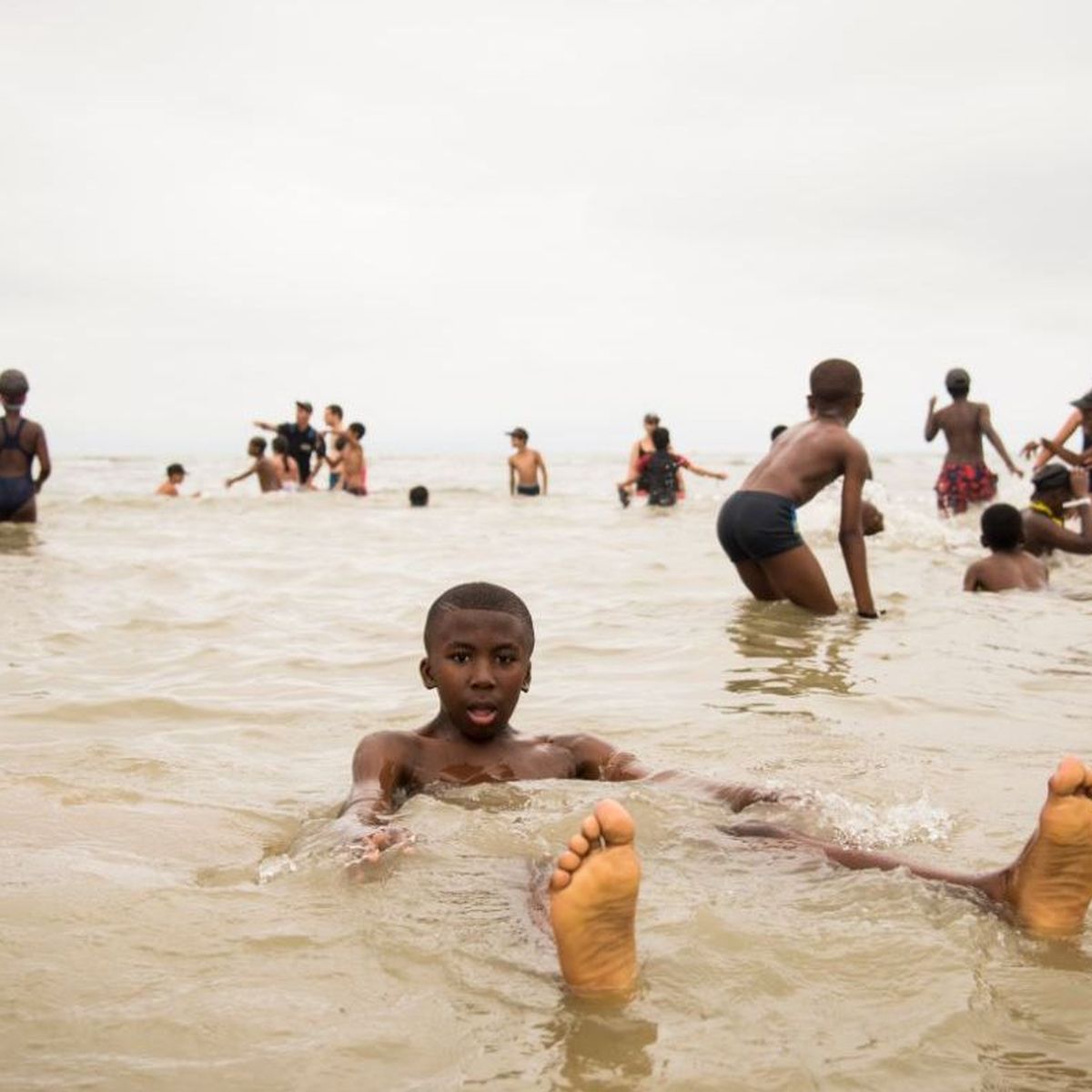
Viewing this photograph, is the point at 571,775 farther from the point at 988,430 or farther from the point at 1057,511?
the point at 988,430

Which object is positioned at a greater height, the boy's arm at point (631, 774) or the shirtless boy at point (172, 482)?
the shirtless boy at point (172, 482)

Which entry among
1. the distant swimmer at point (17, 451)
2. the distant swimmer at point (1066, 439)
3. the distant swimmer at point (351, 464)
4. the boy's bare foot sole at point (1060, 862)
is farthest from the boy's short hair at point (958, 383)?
the boy's bare foot sole at point (1060, 862)

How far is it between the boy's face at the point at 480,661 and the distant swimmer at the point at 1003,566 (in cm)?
556

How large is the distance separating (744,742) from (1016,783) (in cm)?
104

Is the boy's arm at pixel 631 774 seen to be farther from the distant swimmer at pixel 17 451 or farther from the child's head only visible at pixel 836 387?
the distant swimmer at pixel 17 451

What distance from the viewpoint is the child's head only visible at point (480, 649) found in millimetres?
3682

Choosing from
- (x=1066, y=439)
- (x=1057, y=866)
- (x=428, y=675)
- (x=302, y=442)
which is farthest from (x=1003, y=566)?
(x=302, y=442)

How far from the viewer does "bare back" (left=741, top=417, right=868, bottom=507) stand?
7465 mm

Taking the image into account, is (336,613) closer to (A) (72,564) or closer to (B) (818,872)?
(A) (72,564)

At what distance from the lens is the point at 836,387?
7.53 m

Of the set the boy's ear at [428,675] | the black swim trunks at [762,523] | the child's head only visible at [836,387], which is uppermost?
the child's head only visible at [836,387]

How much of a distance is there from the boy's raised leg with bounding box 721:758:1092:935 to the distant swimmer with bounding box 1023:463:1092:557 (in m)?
7.68

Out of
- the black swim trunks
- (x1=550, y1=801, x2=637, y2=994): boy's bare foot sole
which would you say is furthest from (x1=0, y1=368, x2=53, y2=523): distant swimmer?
(x1=550, y1=801, x2=637, y2=994): boy's bare foot sole

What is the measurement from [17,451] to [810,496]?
8.28 m
